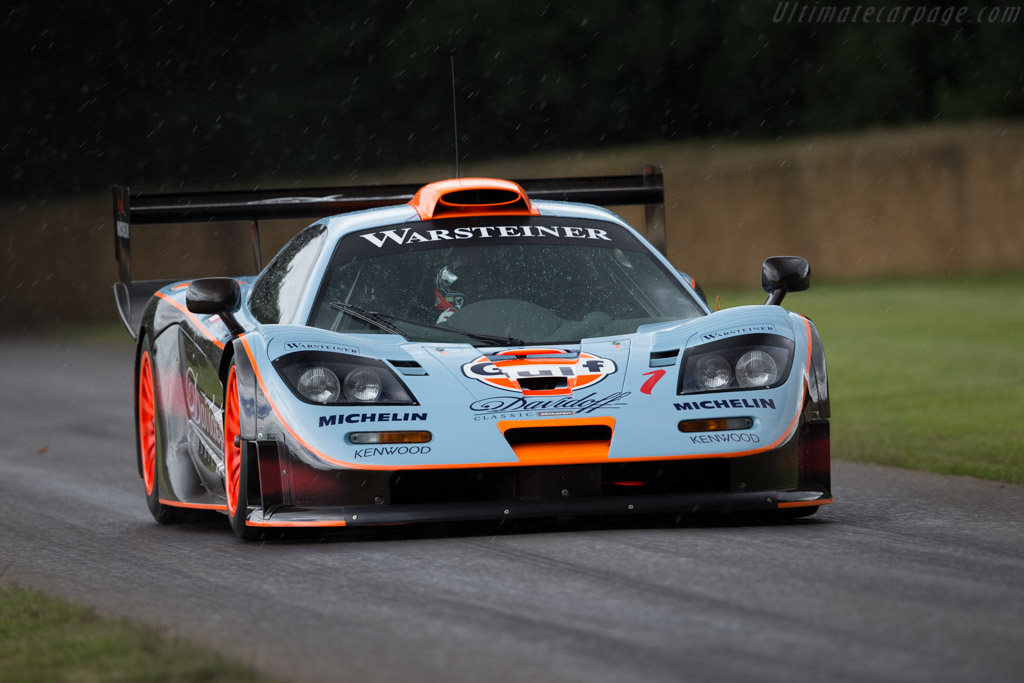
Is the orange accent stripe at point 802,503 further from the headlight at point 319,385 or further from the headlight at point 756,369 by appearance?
the headlight at point 319,385

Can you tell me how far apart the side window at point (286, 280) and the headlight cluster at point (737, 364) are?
1709mm

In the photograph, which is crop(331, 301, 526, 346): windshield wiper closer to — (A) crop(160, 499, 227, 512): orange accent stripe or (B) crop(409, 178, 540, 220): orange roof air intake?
(B) crop(409, 178, 540, 220): orange roof air intake

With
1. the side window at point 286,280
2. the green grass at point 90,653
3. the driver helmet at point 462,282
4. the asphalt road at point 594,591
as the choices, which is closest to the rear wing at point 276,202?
the side window at point 286,280

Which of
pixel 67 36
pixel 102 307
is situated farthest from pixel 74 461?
pixel 67 36

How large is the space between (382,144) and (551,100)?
4.18 metres

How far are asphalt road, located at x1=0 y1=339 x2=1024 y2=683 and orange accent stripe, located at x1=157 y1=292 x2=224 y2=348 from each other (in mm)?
803

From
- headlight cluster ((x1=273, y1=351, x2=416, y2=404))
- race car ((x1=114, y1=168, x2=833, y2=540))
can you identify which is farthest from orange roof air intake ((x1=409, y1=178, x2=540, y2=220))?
headlight cluster ((x1=273, y1=351, x2=416, y2=404))

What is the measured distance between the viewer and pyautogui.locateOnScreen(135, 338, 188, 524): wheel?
8.13 m

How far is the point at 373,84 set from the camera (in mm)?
41094

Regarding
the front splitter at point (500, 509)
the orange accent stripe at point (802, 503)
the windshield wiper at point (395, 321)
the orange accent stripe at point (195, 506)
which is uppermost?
the windshield wiper at point (395, 321)

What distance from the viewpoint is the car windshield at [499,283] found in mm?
6992

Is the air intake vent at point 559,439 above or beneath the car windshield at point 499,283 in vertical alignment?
beneath

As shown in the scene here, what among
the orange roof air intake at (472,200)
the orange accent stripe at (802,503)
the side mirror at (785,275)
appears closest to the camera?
the orange accent stripe at (802,503)

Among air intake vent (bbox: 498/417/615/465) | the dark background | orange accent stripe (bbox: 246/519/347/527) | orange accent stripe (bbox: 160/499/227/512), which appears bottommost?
orange accent stripe (bbox: 160/499/227/512)
